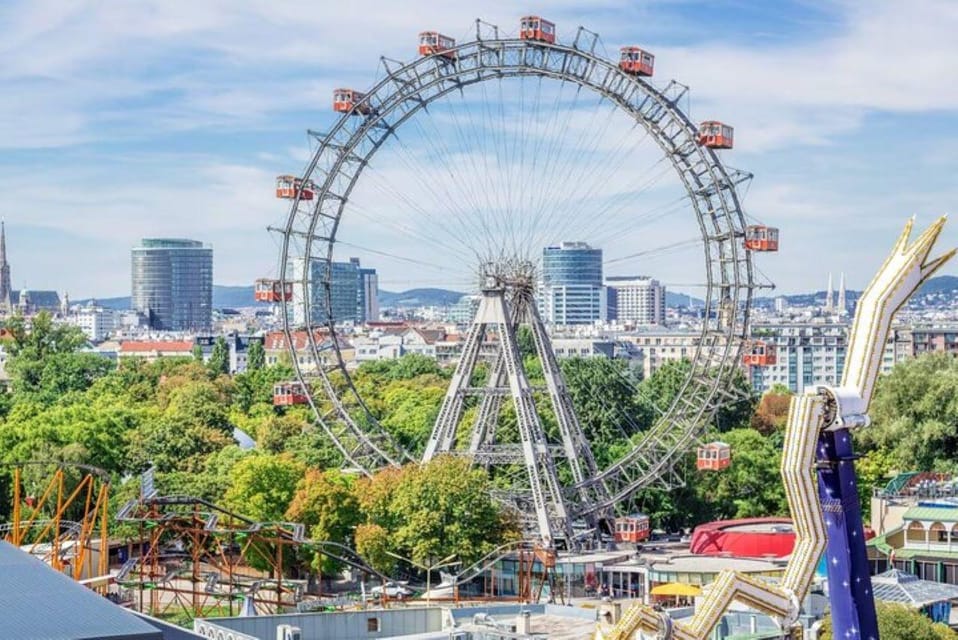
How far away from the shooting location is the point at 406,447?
10131 cm

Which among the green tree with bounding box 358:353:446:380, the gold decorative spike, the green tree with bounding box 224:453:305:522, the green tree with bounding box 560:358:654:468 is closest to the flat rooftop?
the gold decorative spike

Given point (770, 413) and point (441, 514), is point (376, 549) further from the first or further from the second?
point (770, 413)

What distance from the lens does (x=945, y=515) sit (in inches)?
2667

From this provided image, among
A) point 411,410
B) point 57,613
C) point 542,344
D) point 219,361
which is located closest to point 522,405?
point 542,344

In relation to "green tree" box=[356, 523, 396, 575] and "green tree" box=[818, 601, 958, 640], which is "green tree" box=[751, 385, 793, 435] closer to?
Result: "green tree" box=[356, 523, 396, 575]

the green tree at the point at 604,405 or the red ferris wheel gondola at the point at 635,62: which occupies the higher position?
the red ferris wheel gondola at the point at 635,62

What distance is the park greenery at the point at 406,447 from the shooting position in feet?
245

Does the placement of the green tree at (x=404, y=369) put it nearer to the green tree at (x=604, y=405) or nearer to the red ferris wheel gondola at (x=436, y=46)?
the green tree at (x=604, y=405)

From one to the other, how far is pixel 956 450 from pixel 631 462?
22.1 m

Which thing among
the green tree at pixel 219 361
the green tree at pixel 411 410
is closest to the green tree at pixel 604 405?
the green tree at pixel 411 410

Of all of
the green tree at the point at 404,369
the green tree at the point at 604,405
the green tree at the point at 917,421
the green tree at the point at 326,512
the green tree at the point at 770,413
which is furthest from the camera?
the green tree at the point at 404,369

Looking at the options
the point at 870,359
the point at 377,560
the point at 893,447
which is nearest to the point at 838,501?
the point at 870,359

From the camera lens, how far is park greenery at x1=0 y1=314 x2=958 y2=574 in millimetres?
74625

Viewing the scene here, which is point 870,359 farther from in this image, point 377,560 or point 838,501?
point 377,560
